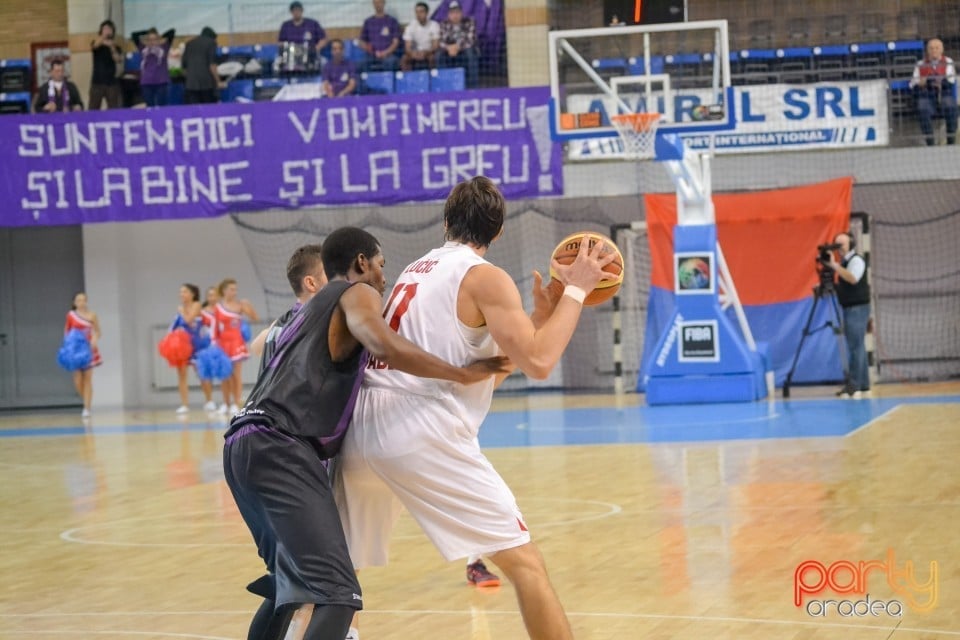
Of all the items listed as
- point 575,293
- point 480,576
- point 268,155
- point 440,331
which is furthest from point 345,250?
point 268,155

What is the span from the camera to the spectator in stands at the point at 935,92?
63.3 feet

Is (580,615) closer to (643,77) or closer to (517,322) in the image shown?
(517,322)

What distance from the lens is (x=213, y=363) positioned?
19.4 m

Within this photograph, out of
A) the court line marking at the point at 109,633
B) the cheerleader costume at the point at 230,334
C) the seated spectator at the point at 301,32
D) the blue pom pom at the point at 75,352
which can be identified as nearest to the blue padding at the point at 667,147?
the cheerleader costume at the point at 230,334

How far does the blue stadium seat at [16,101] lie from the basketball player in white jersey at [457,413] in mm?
20028

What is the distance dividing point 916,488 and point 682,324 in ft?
26.2

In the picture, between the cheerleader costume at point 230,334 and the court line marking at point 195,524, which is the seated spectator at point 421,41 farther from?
the court line marking at point 195,524

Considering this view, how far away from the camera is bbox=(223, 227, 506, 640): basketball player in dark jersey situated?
13.8ft

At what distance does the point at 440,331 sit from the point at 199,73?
18.0m

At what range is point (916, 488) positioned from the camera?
30.7ft

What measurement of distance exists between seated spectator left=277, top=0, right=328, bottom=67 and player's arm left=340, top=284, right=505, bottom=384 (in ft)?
60.8

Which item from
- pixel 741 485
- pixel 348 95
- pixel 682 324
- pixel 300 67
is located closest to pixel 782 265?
pixel 682 324

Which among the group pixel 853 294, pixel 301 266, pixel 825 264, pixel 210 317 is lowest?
pixel 210 317

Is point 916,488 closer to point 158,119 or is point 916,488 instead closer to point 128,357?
point 158,119
